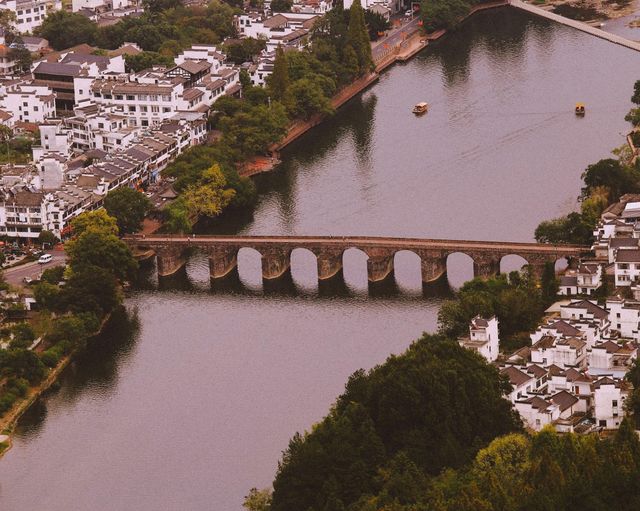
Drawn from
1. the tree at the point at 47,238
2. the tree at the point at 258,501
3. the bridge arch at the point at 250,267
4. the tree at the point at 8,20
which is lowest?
the bridge arch at the point at 250,267

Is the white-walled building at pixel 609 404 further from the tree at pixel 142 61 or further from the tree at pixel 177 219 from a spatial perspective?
the tree at pixel 142 61

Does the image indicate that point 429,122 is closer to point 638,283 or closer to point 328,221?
point 328,221

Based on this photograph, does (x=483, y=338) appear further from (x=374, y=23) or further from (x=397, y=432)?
(x=374, y=23)

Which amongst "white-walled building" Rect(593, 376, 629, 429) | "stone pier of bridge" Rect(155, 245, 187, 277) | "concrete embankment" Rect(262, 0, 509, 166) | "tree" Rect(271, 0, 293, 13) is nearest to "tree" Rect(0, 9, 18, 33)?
"tree" Rect(271, 0, 293, 13)

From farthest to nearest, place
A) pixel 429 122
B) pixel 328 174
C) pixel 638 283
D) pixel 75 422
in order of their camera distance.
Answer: pixel 429 122, pixel 328 174, pixel 638 283, pixel 75 422

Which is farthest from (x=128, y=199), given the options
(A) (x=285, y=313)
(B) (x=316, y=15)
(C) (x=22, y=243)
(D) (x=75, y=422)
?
(B) (x=316, y=15)

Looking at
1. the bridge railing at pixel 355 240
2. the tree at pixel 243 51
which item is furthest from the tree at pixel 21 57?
the bridge railing at pixel 355 240
